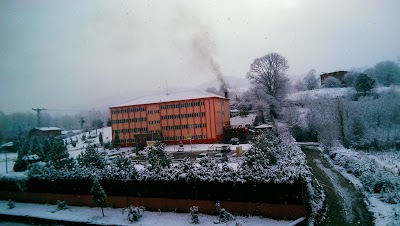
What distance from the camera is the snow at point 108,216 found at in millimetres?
12828

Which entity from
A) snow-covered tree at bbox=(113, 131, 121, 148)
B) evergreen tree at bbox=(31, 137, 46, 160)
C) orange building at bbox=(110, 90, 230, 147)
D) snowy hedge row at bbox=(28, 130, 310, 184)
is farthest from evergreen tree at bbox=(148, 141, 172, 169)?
snow-covered tree at bbox=(113, 131, 121, 148)

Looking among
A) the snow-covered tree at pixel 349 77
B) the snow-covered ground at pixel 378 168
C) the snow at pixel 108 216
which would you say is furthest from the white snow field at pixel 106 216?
the snow-covered tree at pixel 349 77

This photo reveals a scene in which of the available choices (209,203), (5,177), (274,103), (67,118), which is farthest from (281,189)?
(67,118)

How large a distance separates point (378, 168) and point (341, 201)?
523cm

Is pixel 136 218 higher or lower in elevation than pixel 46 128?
lower

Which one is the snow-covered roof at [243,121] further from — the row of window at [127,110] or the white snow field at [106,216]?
the white snow field at [106,216]

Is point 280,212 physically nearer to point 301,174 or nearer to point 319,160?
point 301,174

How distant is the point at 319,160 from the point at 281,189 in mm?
15225

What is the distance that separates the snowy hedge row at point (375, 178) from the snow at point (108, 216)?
5.65 metres

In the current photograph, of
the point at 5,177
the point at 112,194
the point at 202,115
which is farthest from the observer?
the point at 202,115

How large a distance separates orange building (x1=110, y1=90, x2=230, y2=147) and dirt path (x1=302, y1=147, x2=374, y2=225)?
18680 millimetres

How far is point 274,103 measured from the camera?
48469mm

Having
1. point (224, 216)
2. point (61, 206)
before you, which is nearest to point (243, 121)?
point (61, 206)

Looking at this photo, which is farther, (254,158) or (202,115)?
(202,115)
